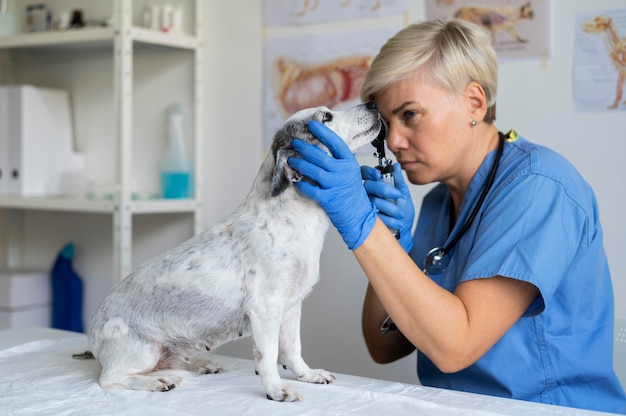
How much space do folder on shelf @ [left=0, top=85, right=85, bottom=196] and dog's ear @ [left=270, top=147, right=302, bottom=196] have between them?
1534 millimetres

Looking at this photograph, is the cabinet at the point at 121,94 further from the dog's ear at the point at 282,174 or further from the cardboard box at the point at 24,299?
the dog's ear at the point at 282,174

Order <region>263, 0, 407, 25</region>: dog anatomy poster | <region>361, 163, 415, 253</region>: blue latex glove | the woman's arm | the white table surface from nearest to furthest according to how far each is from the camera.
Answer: the white table surface, the woman's arm, <region>361, 163, 415, 253</region>: blue latex glove, <region>263, 0, 407, 25</region>: dog anatomy poster

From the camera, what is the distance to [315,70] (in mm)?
2170

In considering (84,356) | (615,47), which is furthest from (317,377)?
(615,47)

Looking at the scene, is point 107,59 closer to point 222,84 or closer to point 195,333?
point 222,84

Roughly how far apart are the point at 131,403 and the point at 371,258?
Answer: 44 cm

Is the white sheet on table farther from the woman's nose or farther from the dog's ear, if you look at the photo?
the woman's nose

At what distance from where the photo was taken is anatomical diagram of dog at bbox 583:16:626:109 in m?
1.70

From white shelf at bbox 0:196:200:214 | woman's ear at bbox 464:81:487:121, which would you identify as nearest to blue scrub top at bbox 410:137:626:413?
woman's ear at bbox 464:81:487:121

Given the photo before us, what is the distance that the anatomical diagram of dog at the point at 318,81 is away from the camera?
2.10 metres

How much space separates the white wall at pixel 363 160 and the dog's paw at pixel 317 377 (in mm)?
871

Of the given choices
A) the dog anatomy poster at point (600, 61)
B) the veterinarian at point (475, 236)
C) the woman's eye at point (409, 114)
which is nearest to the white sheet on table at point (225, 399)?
the veterinarian at point (475, 236)

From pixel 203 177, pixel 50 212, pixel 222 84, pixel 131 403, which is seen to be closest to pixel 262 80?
pixel 222 84

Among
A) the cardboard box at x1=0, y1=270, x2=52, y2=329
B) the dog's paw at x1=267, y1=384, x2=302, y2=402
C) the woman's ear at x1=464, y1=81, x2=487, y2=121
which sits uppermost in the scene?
the woman's ear at x1=464, y1=81, x2=487, y2=121
